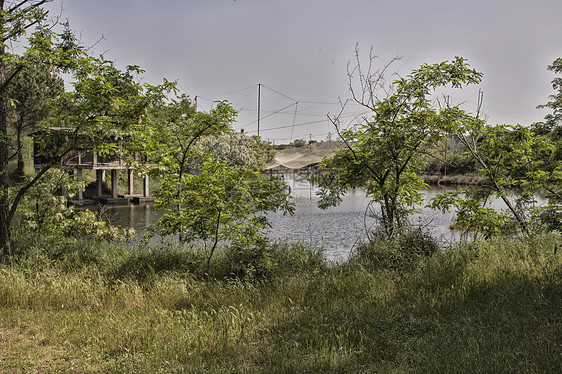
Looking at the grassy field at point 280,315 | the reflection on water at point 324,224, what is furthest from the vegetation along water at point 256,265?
the reflection on water at point 324,224

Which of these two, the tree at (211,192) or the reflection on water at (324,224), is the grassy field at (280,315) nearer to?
the tree at (211,192)

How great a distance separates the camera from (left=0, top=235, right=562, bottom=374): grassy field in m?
2.65

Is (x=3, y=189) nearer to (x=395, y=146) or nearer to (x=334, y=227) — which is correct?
(x=395, y=146)

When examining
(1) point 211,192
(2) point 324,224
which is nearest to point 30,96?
(2) point 324,224

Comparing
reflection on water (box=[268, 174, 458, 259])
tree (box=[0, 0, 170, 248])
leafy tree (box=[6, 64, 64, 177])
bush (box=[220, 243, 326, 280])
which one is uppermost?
leafy tree (box=[6, 64, 64, 177])

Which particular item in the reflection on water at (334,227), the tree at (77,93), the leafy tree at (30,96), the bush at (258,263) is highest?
the leafy tree at (30,96)

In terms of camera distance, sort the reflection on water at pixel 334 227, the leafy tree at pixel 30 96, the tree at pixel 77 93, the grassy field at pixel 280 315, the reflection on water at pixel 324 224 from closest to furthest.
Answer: the grassy field at pixel 280 315, the tree at pixel 77 93, the reflection on water at pixel 334 227, the reflection on water at pixel 324 224, the leafy tree at pixel 30 96

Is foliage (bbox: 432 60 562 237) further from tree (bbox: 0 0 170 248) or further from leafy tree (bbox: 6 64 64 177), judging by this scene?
leafy tree (bbox: 6 64 64 177)

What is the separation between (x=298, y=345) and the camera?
296cm

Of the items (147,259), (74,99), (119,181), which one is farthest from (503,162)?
(119,181)

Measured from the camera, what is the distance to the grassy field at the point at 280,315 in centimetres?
265

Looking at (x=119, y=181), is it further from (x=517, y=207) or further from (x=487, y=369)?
(x=487, y=369)

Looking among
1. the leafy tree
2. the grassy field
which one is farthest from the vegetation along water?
the leafy tree

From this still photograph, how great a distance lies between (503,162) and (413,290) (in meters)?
3.62
